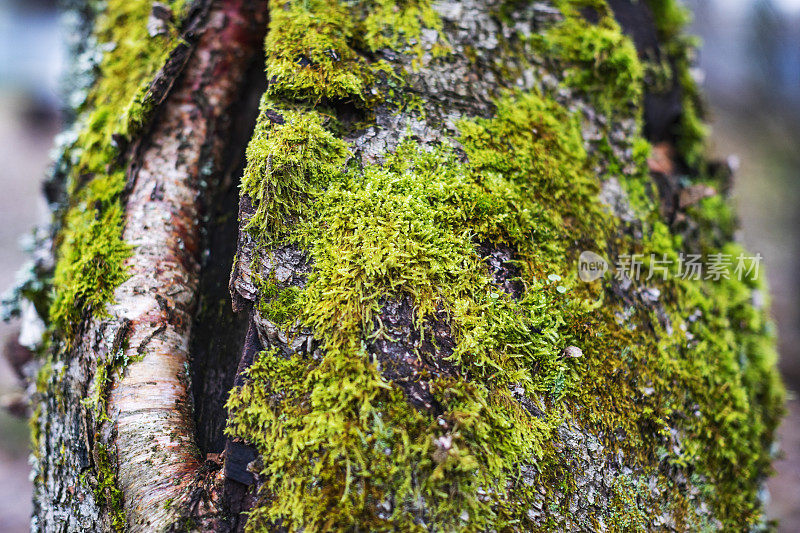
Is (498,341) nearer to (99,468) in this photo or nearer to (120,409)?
(120,409)

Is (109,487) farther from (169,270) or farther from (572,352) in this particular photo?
(572,352)

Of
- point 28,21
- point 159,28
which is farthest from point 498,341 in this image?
point 28,21

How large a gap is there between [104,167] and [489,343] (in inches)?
80.6

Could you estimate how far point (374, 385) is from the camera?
1.43 metres

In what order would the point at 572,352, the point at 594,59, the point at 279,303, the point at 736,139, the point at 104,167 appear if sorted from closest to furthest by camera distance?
the point at 279,303
the point at 572,352
the point at 104,167
the point at 594,59
the point at 736,139

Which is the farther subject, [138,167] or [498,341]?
[138,167]

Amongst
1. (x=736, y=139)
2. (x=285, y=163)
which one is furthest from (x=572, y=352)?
(x=736, y=139)

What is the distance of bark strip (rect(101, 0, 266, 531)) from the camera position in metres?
1.60

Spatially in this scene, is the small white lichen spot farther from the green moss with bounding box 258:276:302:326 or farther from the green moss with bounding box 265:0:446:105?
the green moss with bounding box 265:0:446:105

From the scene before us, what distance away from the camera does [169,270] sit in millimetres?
1896

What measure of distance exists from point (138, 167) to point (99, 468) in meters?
1.29

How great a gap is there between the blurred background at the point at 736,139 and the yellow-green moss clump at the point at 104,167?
4969 mm

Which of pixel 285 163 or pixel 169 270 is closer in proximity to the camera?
pixel 285 163

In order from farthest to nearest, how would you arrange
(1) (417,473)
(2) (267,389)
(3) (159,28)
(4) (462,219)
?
1. (3) (159,28)
2. (4) (462,219)
3. (2) (267,389)
4. (1) (417,473)
